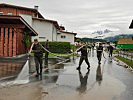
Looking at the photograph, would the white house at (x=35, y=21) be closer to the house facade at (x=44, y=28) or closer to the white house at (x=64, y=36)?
the house facade at (x=44, y=28)

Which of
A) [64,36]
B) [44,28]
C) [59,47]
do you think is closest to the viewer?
[59,47]

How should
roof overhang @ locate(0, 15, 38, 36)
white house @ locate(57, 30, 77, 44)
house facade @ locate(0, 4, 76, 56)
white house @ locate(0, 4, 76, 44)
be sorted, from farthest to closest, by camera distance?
white house @ locate(57, 30, 77, 44) → white house @ locate(0, 4, 76, 44) → house facade @ locate(0, 4, 76, 56) → roof overhang @ locate(0, 15, 38, 36)

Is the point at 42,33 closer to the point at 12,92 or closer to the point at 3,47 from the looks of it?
the point at 3,47

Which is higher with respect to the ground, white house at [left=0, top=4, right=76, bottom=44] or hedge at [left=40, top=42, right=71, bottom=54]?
white house at [left=0, top=4, right=76, bottom=44]

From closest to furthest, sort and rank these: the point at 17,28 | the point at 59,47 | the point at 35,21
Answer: the point at 17,28 < the point at 59,47 < the point at 35,21

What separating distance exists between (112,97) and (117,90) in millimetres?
1183

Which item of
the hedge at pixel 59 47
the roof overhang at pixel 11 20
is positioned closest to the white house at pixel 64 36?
the hedge at pixel 59 47

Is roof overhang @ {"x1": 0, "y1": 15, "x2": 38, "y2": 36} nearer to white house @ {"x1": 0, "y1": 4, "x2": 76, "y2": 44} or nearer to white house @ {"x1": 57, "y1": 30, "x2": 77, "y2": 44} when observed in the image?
white house @ {"x1": 0, "y1": 4, "x2": 76, "y2": 44}

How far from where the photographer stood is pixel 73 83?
10.3 metres

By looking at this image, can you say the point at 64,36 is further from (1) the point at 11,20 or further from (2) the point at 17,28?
(1) the point at 11,20

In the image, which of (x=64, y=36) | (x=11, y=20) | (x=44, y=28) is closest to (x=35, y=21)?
(x=44, y=28)

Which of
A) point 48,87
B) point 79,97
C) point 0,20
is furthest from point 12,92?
point 0,20

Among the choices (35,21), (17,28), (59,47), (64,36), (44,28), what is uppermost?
(35,21)

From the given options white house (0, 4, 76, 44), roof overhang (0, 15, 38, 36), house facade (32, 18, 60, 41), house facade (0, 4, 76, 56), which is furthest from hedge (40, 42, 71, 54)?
roof overhang (0, 15, 38, 36)
